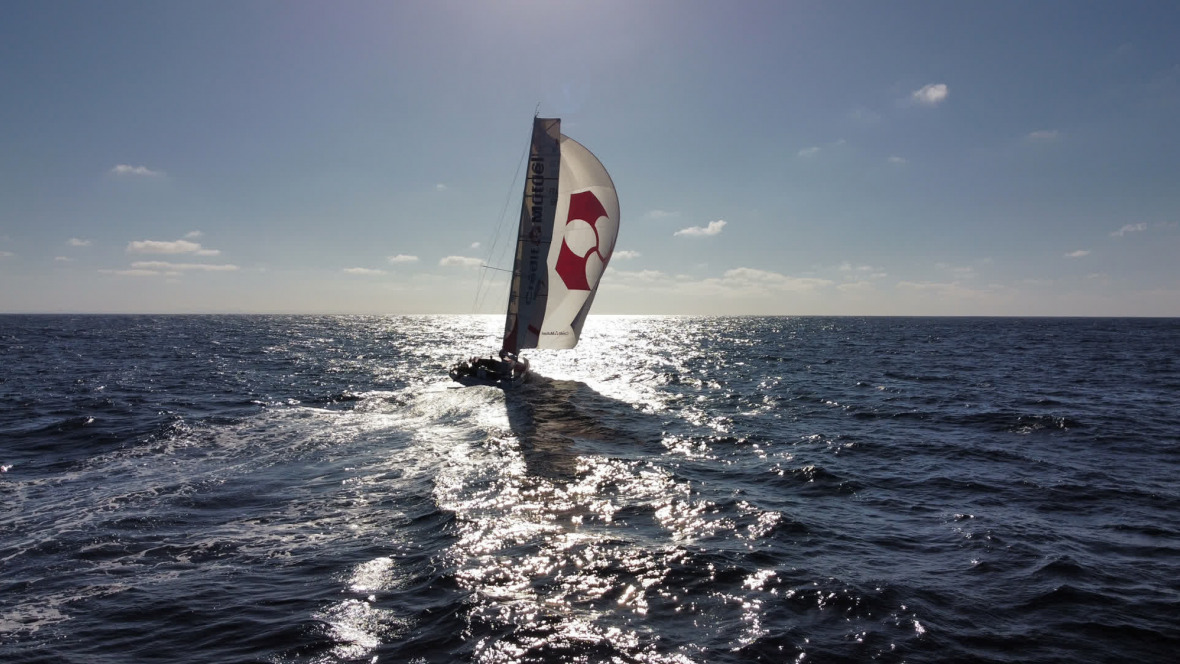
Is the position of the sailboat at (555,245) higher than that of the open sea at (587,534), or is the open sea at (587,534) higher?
the sailboat at (555,245)

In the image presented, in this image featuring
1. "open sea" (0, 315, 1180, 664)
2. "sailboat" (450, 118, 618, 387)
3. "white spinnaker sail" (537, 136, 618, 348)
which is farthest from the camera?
"white spinnaker sail" (537, 136, 618, 348)

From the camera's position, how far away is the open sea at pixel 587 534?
7883mm

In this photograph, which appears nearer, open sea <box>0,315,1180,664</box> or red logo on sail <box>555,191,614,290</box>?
open sea <box>0,315,1180,664</box>

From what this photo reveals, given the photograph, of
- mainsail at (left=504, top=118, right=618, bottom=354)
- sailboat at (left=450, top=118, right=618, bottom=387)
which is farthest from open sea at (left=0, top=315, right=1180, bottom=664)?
mainsail at (left=504, top=118, right=618, bottom=354)

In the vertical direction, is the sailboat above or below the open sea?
above

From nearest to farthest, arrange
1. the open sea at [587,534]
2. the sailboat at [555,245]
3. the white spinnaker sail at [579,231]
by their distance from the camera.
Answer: the open sea at [587,534], the sailboat at [555,245], the white spinnaker sail at [579,231]

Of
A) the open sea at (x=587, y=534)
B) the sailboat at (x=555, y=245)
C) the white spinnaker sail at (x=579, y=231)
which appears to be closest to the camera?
the open sea at (x=587, y=534)

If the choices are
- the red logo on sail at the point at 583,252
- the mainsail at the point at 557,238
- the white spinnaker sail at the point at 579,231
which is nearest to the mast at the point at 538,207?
the mainsail at the point at 557,238

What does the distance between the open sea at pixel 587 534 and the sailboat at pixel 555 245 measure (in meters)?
9.22

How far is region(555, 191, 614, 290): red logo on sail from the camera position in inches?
1318

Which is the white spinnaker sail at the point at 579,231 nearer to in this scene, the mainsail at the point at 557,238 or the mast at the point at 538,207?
the mainsail at the point at 557,238

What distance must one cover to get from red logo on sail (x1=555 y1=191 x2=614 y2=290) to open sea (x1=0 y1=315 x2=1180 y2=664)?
10.7 meters

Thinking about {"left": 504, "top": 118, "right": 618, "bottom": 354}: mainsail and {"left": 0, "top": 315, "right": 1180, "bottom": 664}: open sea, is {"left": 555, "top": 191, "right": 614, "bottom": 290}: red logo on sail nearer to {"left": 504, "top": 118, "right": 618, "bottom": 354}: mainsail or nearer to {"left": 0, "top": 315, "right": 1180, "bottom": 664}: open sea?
{"left": 504, "top": 118, "right": 618, "bottom": 354}: mainsail

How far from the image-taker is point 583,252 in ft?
111
